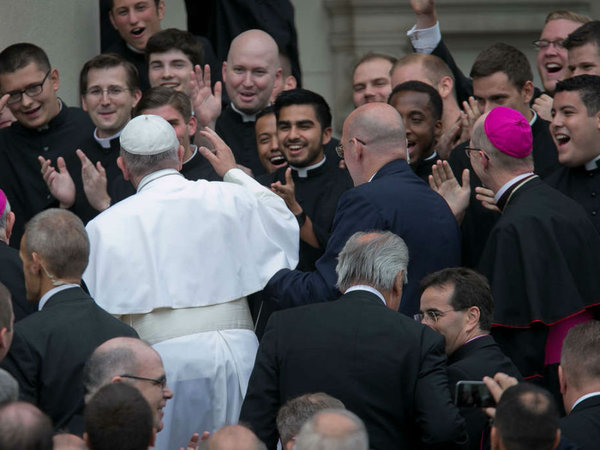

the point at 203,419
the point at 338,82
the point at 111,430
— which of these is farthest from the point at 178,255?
the point at 338,82

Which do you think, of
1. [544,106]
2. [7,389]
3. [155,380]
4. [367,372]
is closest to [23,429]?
[7,389]

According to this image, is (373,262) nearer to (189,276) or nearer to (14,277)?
(189,276)

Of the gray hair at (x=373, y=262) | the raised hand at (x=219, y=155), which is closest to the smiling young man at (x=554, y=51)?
the raised hand at (x=219, y=155)

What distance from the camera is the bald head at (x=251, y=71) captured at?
25.8 ft

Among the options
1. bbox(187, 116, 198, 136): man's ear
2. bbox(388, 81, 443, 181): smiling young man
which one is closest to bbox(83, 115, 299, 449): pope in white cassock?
bbox(187, 116, 198, 136): man's ear

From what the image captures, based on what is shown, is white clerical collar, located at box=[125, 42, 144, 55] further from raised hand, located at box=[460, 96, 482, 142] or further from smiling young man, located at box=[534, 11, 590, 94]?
smiling young man, located at box=[534, 11, 590, 94]

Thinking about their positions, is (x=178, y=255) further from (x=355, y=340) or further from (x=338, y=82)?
(x=338, y=82)

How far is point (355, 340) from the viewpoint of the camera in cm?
484

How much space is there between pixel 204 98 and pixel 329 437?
4243mm

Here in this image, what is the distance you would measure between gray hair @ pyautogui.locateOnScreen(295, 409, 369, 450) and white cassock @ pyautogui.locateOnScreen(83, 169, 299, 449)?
1967 millimetres

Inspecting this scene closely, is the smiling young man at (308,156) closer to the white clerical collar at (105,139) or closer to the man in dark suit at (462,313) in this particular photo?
the white clerical collar at (105,139)

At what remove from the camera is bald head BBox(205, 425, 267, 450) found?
3.88 metres

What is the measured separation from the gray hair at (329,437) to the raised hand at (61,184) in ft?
11.9

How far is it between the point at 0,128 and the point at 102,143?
816 mm
